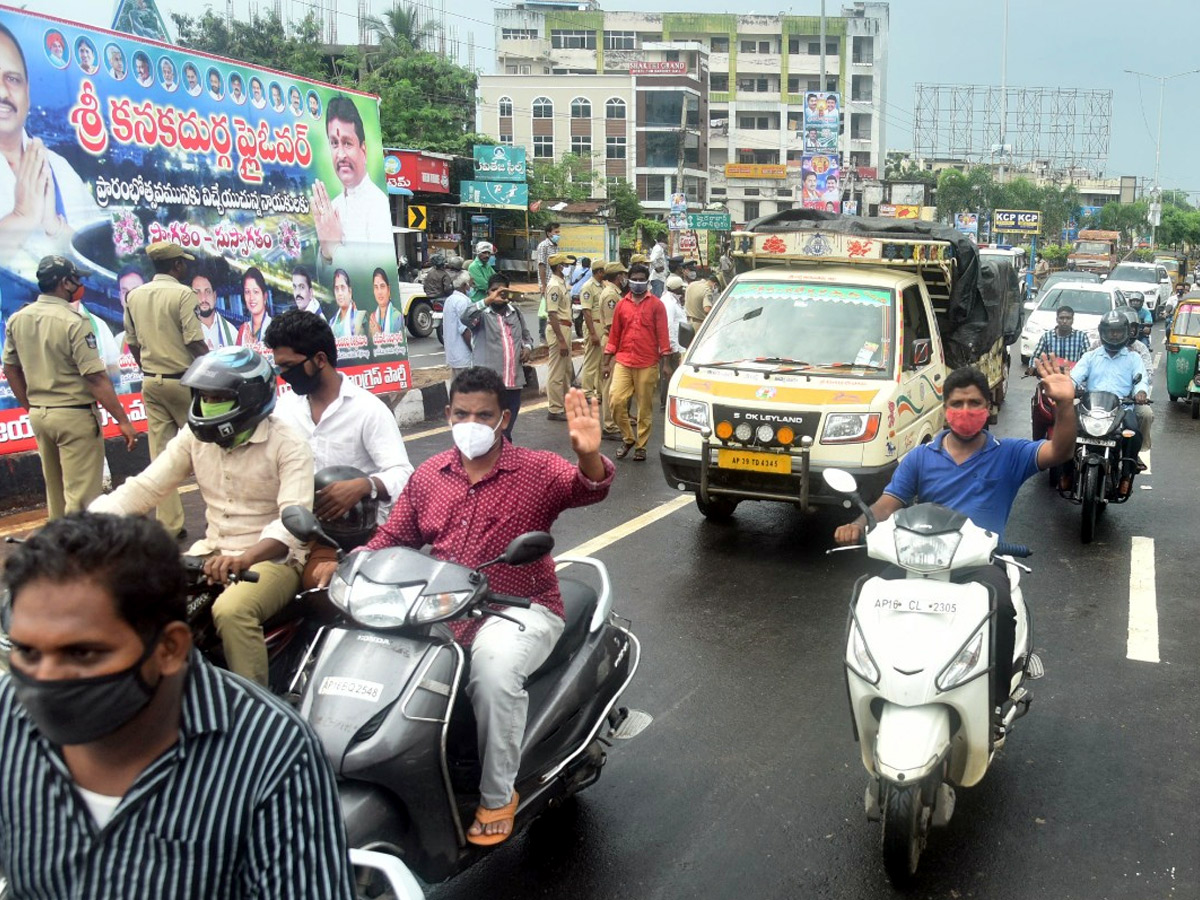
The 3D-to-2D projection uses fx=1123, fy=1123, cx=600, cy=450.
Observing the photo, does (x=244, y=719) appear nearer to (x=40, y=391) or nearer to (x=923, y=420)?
(x=40, y=391)

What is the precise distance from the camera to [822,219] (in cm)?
996

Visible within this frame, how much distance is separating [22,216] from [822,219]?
6439mm

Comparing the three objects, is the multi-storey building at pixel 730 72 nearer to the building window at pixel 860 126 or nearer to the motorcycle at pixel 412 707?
the building window at pixel 860 126

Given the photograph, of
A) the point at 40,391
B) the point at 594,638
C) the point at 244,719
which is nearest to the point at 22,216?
the point at 40,391

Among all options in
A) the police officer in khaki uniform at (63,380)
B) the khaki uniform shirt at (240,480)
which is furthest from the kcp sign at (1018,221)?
the khaki uniform shirt at (240,480)

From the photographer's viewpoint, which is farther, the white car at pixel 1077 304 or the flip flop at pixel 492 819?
the white car at pixel 1077 304

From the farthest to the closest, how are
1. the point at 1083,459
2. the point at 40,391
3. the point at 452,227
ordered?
Answer: the point at 452,227
the point at 1083,459
the point at 40,391

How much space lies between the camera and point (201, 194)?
384 inches

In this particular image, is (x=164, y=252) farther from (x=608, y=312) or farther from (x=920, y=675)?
(x=608, y=312)

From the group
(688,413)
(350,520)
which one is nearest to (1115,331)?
(688,413)

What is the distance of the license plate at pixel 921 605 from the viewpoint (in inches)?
144

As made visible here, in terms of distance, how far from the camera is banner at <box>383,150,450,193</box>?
39.1 metres

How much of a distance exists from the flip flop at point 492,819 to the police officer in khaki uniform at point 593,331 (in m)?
9.43

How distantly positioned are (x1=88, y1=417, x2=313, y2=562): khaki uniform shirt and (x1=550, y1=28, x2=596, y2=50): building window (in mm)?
89962
